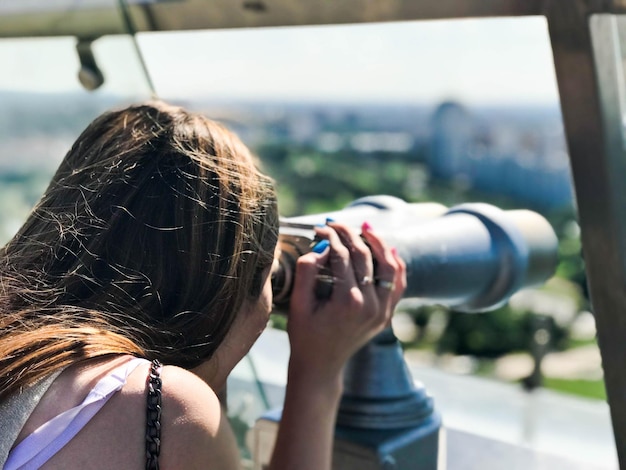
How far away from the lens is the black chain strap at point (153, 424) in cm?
62

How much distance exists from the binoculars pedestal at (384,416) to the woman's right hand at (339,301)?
0.04m

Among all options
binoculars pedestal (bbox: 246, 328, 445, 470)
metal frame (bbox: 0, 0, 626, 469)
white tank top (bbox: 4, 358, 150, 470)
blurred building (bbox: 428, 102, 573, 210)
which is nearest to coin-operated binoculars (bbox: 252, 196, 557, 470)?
binoculars pedestal (bbox: 246, 328, 445, 470)

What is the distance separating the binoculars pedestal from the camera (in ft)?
2.60

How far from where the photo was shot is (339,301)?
784 mm

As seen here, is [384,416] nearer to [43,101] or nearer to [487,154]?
[43,101]

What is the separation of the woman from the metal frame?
0.56 feet

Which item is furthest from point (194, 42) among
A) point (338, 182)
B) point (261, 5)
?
point (338, 182)

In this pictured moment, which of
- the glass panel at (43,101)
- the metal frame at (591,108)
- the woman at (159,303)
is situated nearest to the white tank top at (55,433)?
the woman at (159,303)

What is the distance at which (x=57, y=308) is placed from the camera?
703mm

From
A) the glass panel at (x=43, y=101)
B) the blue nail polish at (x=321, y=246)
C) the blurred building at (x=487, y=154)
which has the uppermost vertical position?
the blurred building at (x=487, y=154)

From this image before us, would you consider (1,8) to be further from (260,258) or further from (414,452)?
(414,452)

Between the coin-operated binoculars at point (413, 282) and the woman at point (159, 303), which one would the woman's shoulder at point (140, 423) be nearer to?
the woman at point (159, 303)

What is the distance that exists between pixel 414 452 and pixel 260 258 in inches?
9.7

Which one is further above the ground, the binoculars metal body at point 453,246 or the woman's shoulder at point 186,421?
the binoculars metal body at point 453,246
